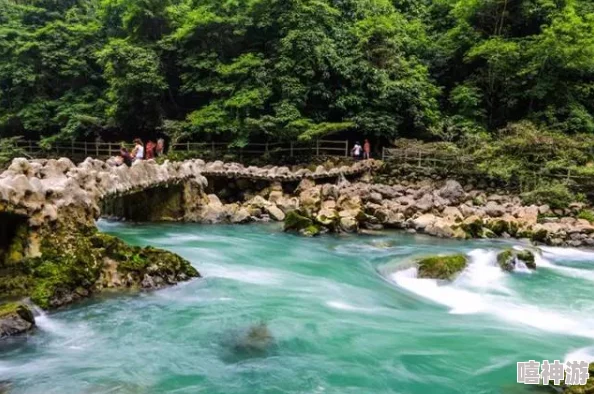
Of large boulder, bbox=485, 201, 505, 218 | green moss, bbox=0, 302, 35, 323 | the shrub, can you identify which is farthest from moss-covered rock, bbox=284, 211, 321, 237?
green moss, bbox=0, 302, 35, 323

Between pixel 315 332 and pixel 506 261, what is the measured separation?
6350 millimetres

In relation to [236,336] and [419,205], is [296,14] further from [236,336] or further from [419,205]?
[236,336]

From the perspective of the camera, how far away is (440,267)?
1162 centimetres

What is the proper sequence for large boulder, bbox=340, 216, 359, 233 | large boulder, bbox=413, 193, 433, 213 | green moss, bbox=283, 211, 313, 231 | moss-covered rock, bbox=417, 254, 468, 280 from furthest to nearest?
large boulder, bbox=413, 193, 433, 213 → large boulder, bbox=340, 216, 359, 233 → green moss, bbox=283, 211, 313, 231 → moss-covered rock, bbox=417, 254, 468, 280

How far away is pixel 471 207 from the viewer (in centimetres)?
1994

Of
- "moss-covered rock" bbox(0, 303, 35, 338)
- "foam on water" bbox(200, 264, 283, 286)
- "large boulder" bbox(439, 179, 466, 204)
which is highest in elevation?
"large boulder" bbox(439, 179, 466, 204)

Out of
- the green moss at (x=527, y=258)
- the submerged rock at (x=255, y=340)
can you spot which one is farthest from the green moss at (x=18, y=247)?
the green moss at (x=527, y=258)

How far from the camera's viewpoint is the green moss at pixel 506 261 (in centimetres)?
1261

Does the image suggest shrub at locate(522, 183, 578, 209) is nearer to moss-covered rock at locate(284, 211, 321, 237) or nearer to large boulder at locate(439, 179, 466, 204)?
large boulder at locate(439, 179, 466, 204)

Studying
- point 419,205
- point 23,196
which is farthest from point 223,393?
point 419,205

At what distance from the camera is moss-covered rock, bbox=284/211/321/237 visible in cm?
1676

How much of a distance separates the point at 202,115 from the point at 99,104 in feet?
26.5

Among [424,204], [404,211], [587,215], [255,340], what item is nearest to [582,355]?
[255,340]

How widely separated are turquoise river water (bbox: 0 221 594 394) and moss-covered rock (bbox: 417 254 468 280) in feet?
0.72
